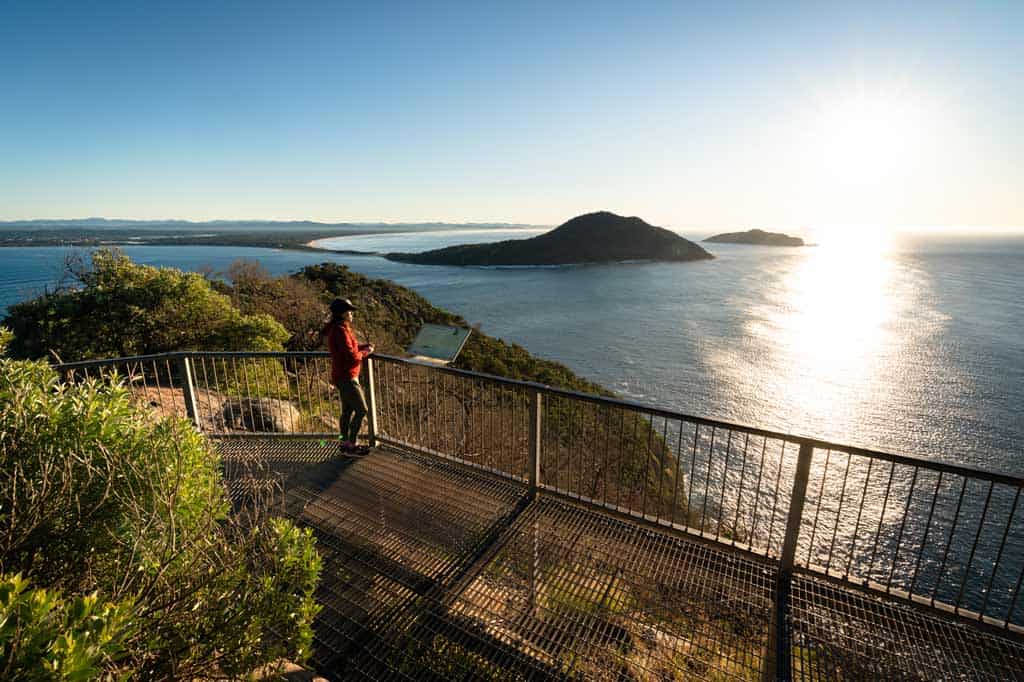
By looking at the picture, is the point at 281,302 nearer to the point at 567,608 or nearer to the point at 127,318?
the point at 127,318

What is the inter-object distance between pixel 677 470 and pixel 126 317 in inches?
468

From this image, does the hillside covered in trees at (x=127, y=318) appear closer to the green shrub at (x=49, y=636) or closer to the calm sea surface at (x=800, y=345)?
the calm sea surface at (x=800, y=345)

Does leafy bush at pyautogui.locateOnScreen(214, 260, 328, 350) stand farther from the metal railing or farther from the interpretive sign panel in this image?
the interpretive sign panel

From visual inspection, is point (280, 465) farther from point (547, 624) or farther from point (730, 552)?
point (730, 552)

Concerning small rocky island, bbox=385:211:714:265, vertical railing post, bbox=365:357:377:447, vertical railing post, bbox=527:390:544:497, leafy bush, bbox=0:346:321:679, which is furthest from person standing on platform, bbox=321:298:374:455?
small rocky island, bbox=385:211:714:265

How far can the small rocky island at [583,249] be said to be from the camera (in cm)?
11725

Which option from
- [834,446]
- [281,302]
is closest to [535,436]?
[834,446]

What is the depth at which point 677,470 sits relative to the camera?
170 inches

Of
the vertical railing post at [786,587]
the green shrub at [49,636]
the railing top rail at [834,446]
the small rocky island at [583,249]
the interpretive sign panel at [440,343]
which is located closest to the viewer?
the green shrub at [49,636]

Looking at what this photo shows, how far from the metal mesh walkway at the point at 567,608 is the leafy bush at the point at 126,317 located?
322 inches

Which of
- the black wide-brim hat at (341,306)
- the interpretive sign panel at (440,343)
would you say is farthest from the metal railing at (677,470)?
the black wide-brim hat at (341,306)

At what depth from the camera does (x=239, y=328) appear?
448 inches

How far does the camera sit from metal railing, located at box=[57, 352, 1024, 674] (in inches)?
141

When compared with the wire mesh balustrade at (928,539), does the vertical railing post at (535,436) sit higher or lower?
higher
